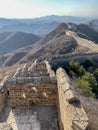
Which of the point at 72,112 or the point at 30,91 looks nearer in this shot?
the point at 72,112

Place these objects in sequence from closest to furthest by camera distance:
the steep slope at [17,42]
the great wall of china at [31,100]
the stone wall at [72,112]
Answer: the stone wall at [72,112] → the great wall of china at [31,100] → the steep slope at [17,42]

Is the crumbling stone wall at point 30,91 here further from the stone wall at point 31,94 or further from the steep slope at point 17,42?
the steep slope at point 17,42

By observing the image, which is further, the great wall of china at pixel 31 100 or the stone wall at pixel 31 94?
the stone wall at pixel 31 94

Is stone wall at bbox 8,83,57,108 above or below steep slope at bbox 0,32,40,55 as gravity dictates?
above

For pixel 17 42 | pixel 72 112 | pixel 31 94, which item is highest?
pixel 72 112

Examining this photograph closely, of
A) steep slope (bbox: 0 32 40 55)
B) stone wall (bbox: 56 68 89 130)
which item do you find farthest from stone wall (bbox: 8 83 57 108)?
steep slope (bbox: 0 32 40 55)

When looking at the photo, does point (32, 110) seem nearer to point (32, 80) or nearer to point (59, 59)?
point (32, 80)

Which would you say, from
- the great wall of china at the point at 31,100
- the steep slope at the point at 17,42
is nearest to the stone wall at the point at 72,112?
the great wall of china at the point at 31,100

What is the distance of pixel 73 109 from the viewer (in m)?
5.95

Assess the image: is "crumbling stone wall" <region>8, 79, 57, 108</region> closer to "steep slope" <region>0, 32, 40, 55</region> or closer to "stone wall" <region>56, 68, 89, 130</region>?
"stone wall" <region>56, 68, 89, 130</region>

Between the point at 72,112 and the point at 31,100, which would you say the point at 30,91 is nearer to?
the point at 31,100

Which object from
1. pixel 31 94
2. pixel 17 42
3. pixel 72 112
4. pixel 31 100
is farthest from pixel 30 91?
pixel 17 42

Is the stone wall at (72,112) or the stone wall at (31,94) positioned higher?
the stone wall at (72,112)

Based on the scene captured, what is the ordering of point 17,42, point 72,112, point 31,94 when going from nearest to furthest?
point 72,112
point 31,94
point 17,42
